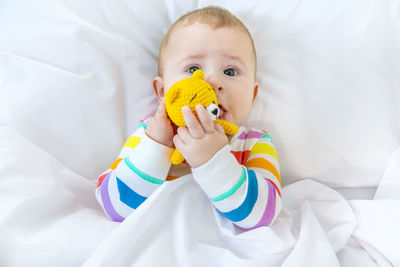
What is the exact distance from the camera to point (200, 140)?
0.75m

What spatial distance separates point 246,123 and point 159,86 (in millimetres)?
278

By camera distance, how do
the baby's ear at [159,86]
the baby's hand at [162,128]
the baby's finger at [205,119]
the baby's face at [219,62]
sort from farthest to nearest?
1. the baby's ear at [159,86]
2. the baby's face at [219,62]
3. the baby's hand at [162,128]
4. the baby's finger at [205,119]

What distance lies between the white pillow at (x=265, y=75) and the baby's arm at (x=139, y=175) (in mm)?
197

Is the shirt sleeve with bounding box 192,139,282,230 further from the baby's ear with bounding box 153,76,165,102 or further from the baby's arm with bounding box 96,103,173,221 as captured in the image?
the baby's ear with bounding box 153,76,165,102

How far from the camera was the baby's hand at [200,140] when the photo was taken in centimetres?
74

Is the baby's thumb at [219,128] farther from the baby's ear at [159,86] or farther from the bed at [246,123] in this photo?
the baby's ear at [159,86]

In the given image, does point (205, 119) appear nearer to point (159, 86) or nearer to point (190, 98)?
point (190, 98)

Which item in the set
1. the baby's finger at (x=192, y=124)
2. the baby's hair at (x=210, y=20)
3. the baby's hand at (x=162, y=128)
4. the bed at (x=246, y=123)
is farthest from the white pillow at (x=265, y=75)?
the baby's finger at (x=192, y=124)

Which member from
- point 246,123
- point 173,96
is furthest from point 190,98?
point 246,123

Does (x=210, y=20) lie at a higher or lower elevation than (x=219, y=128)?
higher

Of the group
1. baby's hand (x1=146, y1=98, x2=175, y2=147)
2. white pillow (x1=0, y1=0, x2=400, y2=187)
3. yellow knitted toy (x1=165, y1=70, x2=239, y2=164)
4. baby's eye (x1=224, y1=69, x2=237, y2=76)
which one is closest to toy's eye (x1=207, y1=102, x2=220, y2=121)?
yellow knitted toy (x1=165, y1=70, x2=239, y2=164)

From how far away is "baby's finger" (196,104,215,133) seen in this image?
2.33 feet

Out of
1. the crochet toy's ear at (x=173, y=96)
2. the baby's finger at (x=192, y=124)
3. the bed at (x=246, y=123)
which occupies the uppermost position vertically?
the crochet toy's ear at (x=173, y=96)

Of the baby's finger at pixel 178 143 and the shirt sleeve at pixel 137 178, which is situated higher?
the baby's finger at pixel 178 143
